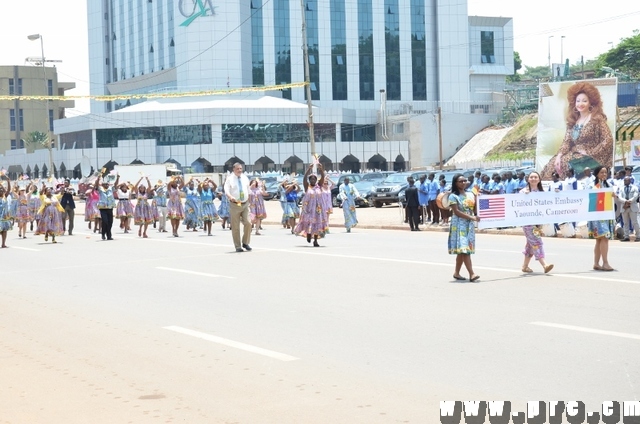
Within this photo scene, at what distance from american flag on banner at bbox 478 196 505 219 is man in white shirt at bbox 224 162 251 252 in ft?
21.0

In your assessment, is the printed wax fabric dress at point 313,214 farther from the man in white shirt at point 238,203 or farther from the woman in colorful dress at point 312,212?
the man in white shirt at point 238,203

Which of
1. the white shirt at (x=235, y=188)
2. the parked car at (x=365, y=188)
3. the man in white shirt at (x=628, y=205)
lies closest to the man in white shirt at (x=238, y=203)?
the white shirt at (x=235, y=188)

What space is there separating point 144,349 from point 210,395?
92.7 inches

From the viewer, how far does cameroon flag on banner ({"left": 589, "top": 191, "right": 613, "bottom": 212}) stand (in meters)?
16.8

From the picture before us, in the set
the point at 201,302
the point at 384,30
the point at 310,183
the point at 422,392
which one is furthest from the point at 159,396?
the point at 384,30

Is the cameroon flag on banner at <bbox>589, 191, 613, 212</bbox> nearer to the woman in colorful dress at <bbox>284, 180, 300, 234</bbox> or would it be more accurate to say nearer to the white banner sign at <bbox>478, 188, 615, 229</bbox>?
the white banner sign at <bbox>478, 188, 615, 229</bbox>

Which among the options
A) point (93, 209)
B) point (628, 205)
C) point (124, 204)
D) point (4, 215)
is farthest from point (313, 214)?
point (93, 209)

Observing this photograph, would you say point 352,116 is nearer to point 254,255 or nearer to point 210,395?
point 254,255

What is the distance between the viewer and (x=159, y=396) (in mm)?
7934

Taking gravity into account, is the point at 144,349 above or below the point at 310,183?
below

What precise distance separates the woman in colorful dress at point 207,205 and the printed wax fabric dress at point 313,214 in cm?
829

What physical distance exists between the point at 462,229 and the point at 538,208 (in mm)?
3028

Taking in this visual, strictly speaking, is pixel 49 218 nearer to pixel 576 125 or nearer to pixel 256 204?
pixel 256 204

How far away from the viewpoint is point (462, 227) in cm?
1483
